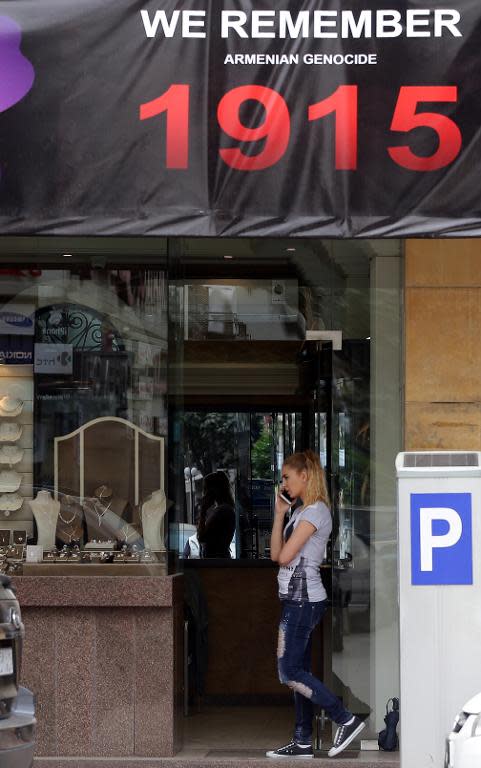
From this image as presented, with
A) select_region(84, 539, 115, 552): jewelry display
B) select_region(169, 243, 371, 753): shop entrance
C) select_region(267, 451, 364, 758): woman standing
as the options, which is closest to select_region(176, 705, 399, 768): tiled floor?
select_region(169, 243, 371, 753): shop entrance

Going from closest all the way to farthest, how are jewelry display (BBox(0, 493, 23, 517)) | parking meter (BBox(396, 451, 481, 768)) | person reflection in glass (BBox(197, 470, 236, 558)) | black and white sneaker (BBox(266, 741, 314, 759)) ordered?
parking meter (BBox(396, 451, 481, 768)), black and white sneaker (BBox(266, 741, 314, 759)), jewelry display (BBox(0, 493, 23, 517)), person reflection in glass (BBox(197, 470, 236, 558))

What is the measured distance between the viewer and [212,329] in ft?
35.1

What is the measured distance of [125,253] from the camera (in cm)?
916

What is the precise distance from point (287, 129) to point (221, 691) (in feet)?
17.5

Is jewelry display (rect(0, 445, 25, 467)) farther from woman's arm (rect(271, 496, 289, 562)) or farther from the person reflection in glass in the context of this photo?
the person reflection in glass

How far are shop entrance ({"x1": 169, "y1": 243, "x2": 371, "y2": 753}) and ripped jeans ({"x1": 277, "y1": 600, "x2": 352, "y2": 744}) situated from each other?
34 centimetres

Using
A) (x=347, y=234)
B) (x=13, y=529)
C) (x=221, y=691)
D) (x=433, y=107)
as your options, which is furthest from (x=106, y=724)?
(x=433, y=107)

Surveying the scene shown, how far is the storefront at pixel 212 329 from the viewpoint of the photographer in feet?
24.2

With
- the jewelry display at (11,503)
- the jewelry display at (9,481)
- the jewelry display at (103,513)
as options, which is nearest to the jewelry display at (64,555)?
the jewelry display at (103,513)

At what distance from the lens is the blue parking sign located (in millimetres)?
6922

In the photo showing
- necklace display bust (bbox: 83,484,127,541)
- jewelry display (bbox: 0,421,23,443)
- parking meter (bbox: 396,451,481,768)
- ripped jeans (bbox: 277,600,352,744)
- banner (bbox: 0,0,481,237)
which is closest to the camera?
parking meter (bbox: 396,451,481,768)

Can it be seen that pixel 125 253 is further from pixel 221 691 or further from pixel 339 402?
pixel 221 691

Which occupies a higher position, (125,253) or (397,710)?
(125,253)

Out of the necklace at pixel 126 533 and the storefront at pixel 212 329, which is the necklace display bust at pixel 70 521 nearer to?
the storefront at pixel 212 329
